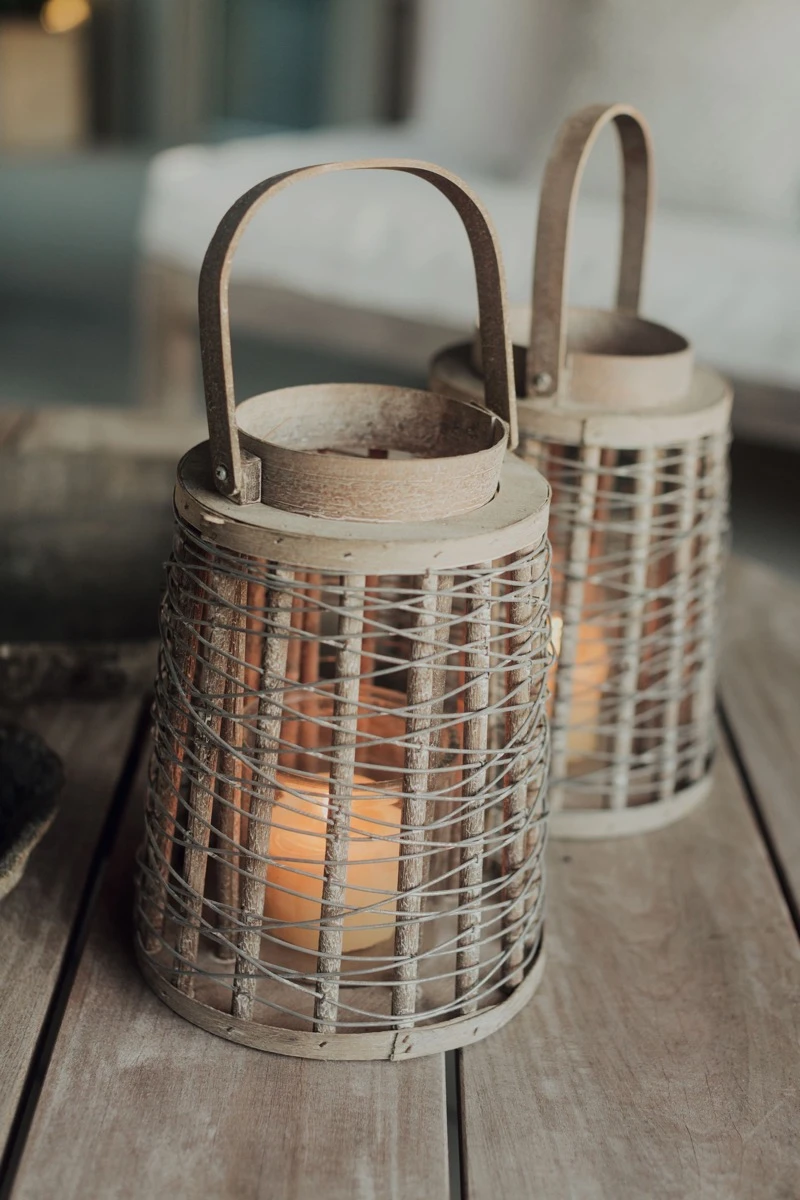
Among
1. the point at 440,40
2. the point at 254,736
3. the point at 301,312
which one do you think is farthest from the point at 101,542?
the point at 440,40

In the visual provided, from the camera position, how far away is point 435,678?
66 cm

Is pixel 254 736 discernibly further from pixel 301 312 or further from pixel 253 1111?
pixel 301 312

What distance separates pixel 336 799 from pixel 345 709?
0.15 ft

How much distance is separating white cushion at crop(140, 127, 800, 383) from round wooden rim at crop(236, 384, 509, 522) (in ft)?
3.33

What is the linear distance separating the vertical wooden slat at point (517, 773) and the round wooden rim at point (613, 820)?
0.18 meters

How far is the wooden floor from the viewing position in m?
0.61

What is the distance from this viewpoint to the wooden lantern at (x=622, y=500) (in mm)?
824

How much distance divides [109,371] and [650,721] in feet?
7.36

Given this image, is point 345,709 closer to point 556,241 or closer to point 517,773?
point 517,773

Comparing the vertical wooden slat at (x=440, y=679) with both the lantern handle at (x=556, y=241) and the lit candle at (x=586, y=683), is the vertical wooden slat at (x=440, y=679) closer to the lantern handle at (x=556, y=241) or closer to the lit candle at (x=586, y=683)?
the lit candle at (x=586, y=683)

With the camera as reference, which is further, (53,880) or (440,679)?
(53,880)

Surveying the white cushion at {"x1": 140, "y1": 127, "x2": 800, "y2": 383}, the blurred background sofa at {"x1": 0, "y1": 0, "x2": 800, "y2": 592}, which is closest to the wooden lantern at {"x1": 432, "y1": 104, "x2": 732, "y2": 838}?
the blurred background sofa at {"x1": 0, "y1": 0, "x2": 800, "y2": 592}

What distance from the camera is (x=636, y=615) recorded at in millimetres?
883

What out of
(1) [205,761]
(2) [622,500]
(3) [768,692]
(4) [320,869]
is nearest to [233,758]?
(1) [205,761]
